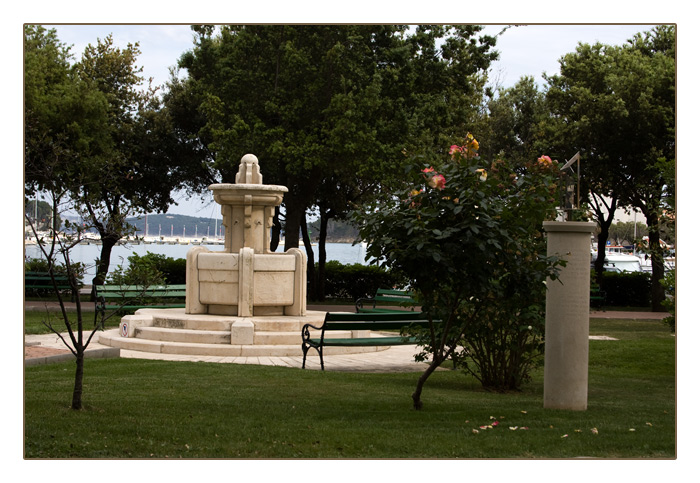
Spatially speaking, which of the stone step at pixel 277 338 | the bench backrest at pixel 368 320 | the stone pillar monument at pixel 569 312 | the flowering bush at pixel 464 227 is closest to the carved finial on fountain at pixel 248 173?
the stone step at pixel 277 338

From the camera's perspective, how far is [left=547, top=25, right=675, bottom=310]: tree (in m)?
23.0

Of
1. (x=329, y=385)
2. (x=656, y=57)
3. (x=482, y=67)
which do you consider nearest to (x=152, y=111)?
(x=482, y=67)

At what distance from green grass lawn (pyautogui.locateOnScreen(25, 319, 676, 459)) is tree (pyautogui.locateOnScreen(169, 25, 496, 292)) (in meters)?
11.5

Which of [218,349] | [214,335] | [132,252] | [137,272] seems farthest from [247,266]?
[137,272]

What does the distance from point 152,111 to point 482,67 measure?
35.0 feet

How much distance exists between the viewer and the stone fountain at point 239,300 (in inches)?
487

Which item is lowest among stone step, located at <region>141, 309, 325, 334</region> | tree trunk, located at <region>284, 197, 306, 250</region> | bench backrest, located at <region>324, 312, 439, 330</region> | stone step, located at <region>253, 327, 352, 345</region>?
stone step, located at <region>253, 327, 352, 345</region>

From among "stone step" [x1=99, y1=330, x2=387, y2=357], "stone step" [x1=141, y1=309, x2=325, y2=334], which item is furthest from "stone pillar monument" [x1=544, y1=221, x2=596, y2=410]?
"stone step" [x1=141, y1=309, x2=325, y2=334]

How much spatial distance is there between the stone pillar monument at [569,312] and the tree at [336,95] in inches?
515

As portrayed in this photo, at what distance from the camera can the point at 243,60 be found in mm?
22344

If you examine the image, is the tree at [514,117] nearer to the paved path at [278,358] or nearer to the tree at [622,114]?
the tree at [622,114]

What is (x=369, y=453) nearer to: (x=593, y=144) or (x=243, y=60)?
(x=243, y=60)

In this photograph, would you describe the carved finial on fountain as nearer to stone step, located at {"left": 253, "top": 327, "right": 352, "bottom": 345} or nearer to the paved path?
stone step, located at {"left": 253, "top": 327, "right": 352, "bottom": 345}

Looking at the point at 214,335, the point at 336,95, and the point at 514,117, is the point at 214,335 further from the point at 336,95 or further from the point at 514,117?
the point at 514,117
